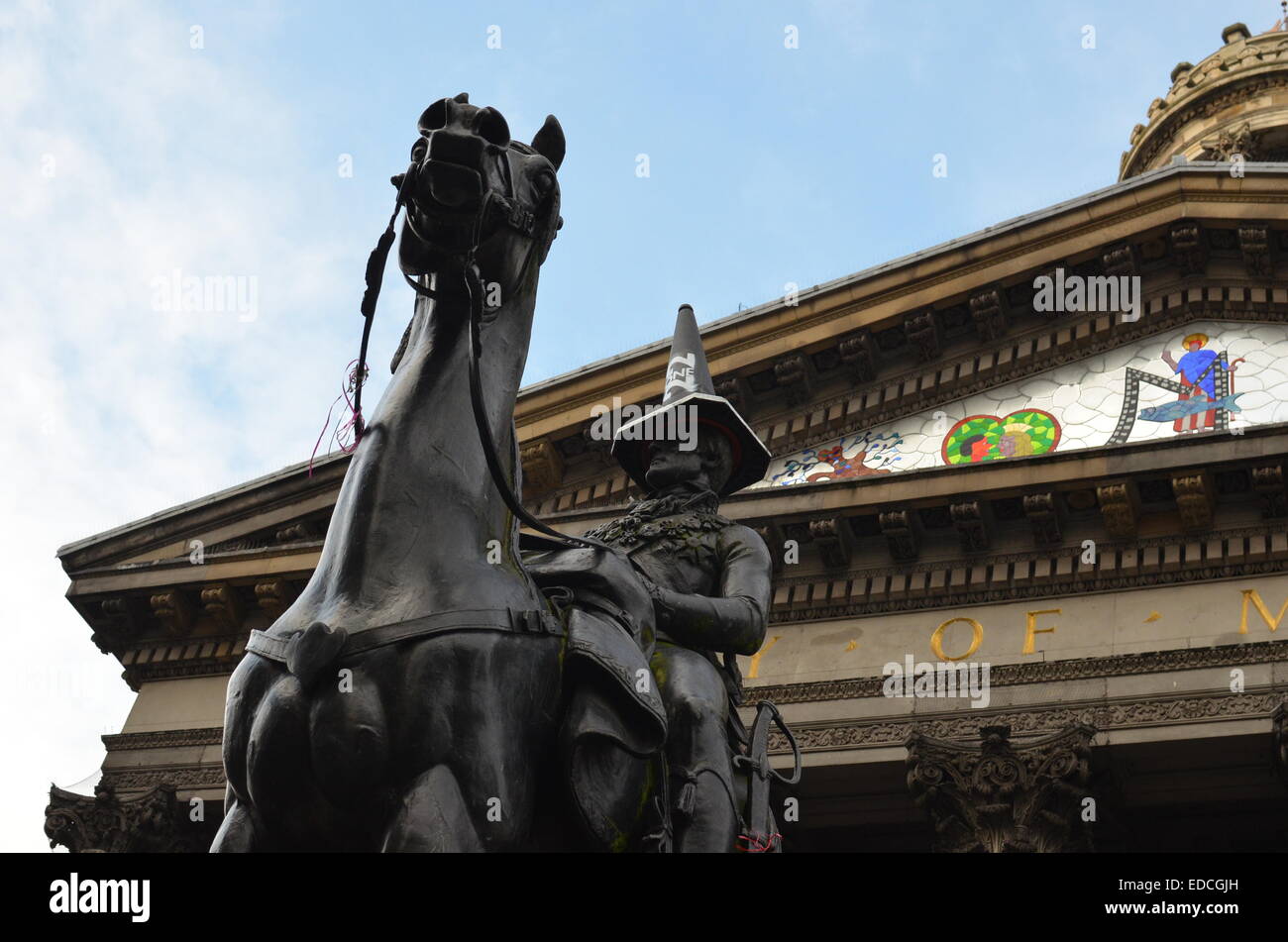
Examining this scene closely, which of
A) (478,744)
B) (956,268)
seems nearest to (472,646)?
(478,744)

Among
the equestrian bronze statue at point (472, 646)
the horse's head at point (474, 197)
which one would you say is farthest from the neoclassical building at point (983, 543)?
the horse's head at point (474, 197)

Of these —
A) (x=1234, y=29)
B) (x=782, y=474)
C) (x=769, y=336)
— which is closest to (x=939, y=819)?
(x=782, y=474)

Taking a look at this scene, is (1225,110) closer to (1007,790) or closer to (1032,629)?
(1032,629)

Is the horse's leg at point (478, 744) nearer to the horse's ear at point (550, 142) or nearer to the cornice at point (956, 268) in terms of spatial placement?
the horse's ear at point (550, 142)

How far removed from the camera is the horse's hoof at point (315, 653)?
174 inches

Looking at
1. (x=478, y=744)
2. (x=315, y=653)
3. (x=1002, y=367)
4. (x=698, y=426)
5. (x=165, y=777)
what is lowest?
(x=478, y=744)

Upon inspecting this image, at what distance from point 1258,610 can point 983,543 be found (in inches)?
109

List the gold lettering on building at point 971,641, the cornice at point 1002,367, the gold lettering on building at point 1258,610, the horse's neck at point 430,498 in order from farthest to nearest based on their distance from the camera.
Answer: the cornice at point 1002,367 → the gold lettering on building at point 971,641 → the gold lettering on building at point 1258,610 → the horse's neck at point 430,498

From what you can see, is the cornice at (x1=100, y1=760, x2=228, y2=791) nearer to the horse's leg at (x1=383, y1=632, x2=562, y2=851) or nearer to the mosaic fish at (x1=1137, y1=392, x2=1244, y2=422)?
the mosaic fish at (x1=1137, y1=392, x2=1244, y2=422)

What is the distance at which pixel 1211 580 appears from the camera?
18609 millimetres

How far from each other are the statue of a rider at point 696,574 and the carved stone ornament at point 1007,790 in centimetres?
1098

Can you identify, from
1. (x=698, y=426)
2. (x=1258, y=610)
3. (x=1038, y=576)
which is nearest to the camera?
(x=698, y=426)

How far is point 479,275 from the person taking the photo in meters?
5.00
